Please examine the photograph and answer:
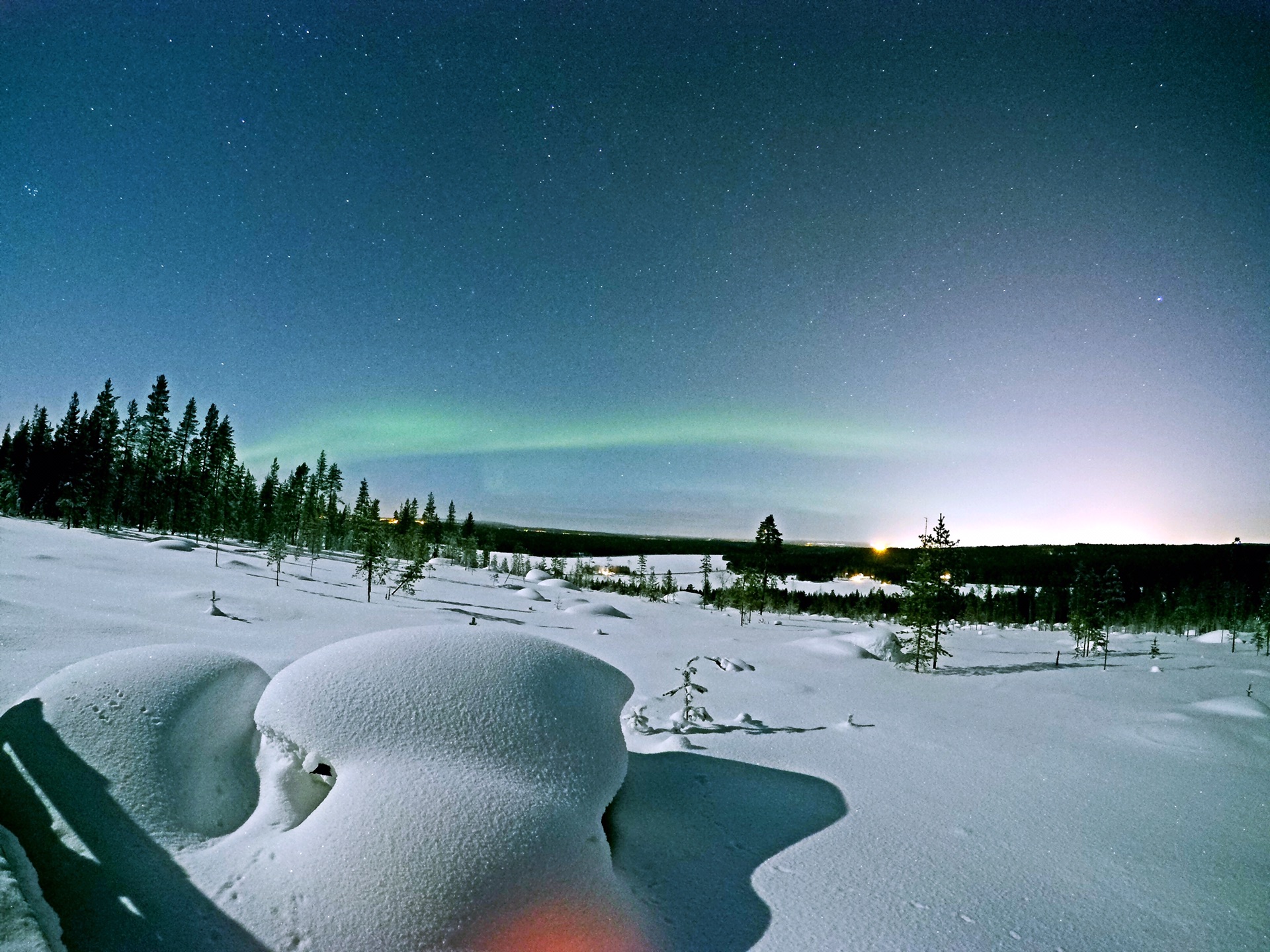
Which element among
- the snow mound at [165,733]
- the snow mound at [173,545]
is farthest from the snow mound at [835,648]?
the snow mound at [173,545]

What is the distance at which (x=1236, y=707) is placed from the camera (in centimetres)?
1215

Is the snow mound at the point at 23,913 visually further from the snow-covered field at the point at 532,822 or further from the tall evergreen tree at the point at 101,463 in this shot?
the tall evergreen tree at the point at 101,463

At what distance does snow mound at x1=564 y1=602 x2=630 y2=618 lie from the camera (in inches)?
1362

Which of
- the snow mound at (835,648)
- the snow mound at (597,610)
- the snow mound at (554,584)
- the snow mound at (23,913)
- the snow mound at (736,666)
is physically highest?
the snow mound at (23,913)

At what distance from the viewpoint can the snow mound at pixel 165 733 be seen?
4207mm

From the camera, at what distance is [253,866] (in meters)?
3.71

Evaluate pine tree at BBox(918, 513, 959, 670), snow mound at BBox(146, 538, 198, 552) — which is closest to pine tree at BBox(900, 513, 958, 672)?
Result: pine tree at BBox(918, 513, 959, 670)

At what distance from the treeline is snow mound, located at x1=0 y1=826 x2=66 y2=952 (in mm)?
42937

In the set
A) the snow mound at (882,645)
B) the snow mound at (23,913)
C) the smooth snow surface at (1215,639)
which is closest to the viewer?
the snow mound at (23,913)

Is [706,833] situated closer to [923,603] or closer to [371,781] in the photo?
[371,781]

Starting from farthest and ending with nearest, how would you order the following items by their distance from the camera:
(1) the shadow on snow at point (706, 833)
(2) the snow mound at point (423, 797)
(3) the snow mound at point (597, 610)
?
(3) the snow mound at point (597, 610)
(1) the shadow on snow at point (706, 833)
(2) the snow mound at point (423, 797)

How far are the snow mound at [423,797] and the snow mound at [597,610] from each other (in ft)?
97.1

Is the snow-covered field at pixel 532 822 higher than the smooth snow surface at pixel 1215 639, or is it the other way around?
the snow-covered field at pixel 532 822

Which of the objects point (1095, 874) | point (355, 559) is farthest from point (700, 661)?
point (355, 559)
